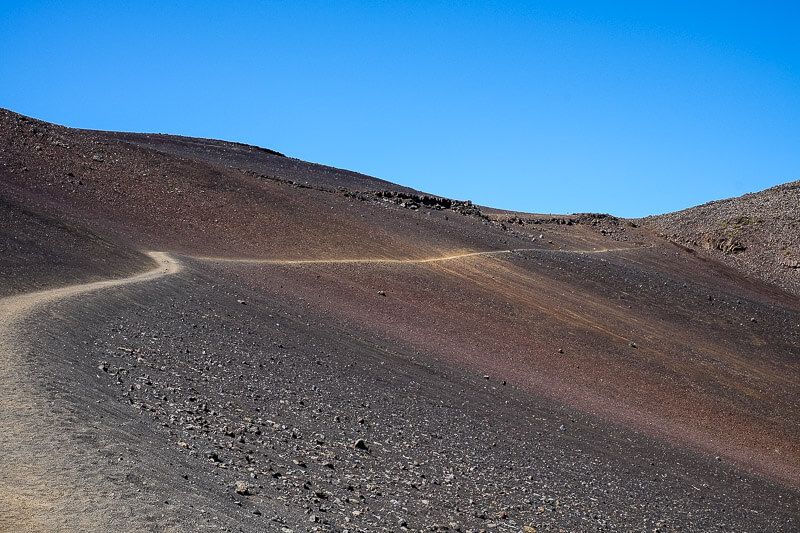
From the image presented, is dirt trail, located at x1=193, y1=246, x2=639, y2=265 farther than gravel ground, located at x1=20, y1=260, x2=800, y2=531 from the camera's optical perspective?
Yes

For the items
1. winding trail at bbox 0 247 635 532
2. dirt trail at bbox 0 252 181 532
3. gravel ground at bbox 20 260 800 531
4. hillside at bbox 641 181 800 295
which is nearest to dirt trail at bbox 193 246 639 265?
gravel ground at bbox 20 260 800 531

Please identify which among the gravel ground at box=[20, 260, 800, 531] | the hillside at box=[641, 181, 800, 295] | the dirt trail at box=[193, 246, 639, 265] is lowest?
the gravel ground at box=[20, 260, 800, 531]

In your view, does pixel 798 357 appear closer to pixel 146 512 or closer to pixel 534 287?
pixel 534 287

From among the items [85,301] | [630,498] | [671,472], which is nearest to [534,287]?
[671,472]

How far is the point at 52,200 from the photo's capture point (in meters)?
25.2

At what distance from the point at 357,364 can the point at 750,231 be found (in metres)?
35.4

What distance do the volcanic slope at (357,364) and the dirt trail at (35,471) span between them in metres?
0.04

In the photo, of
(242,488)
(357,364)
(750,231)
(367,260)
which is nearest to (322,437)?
(242,488)

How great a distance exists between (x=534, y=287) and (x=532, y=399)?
428 inches

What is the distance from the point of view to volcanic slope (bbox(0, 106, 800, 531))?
9.80m

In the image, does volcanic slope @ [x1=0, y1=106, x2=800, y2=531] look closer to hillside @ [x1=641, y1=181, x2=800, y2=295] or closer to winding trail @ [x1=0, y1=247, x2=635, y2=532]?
winding trail @ [x1=0, y1=247, x2=635, y2=532]

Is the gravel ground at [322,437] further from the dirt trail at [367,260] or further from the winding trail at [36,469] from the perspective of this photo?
the dirt trail at [367,260]

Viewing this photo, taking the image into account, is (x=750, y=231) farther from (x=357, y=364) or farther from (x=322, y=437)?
(x=322, y=437)

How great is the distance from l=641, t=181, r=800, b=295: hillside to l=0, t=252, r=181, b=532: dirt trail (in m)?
38.5
